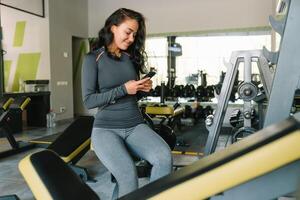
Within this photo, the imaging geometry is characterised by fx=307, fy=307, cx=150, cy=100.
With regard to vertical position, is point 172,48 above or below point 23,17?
below

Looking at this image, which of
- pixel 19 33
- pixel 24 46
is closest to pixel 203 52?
pixel 24 46

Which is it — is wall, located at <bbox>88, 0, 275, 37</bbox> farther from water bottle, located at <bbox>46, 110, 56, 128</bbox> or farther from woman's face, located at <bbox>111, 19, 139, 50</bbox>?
woman's face, located at <bbox>111, 19, 139, 50</bbox>

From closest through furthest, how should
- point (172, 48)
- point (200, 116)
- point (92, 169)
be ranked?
point (92, 169) → point (200, 116) → point (172, 48)

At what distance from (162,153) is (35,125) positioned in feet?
17.8

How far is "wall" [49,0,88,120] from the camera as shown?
21.8ft

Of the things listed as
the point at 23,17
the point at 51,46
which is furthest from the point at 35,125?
the point at 23,17

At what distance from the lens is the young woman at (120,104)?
1429 mm

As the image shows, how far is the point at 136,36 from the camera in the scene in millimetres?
1707

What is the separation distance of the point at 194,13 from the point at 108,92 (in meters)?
5.90

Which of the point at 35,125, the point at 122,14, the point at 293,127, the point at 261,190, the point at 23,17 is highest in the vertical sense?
the point at 23,17

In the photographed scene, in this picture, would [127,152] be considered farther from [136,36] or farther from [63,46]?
[63,46]

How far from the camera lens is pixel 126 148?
1.53 meters

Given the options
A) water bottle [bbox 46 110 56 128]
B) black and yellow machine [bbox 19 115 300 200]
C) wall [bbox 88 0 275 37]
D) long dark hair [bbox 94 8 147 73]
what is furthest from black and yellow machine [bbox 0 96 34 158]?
wall [bbox 88 0 275 37]

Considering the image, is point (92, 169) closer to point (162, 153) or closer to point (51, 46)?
point (162, 153)
